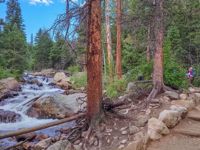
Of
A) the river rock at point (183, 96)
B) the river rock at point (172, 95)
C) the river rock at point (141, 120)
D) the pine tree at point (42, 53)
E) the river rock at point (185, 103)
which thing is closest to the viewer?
the river rock at point (141, 120)

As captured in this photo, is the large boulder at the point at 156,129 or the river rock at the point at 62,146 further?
the large boulder at the point at 156,129

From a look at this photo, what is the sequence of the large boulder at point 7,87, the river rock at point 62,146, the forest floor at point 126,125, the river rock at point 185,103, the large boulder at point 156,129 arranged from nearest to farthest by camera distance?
1. the river rock at point 62,146
2. the forest floor at point 126,125
3. the large boulder at point 156,129
4. the river rock at point 185,103
5. the large boulder at point 7,87

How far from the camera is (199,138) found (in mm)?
7961

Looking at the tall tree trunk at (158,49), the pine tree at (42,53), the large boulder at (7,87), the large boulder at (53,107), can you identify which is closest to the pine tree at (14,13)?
the pine tree at (42,53)

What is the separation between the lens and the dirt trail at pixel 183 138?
7.51 m

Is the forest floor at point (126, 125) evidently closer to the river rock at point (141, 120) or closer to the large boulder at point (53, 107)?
the river rock at point (141, 120)

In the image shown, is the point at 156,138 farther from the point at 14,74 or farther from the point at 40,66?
the point at 40,66

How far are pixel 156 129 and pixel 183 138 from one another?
73 centimetres

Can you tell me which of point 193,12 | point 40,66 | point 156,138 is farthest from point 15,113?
point 40,66

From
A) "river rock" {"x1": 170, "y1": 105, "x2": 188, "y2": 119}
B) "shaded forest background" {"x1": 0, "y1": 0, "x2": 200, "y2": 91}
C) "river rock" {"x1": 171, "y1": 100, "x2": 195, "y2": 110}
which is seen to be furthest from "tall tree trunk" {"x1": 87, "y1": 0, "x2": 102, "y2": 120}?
→ "river rock" {"x1": 171, "y1": 100, "x2": 195, "y2": 110}

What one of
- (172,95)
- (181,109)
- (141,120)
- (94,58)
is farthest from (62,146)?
(172,95)

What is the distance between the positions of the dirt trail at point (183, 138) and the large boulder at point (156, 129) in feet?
0.39

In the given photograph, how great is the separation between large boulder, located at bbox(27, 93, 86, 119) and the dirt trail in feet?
23.5

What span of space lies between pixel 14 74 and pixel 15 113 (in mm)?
19527
